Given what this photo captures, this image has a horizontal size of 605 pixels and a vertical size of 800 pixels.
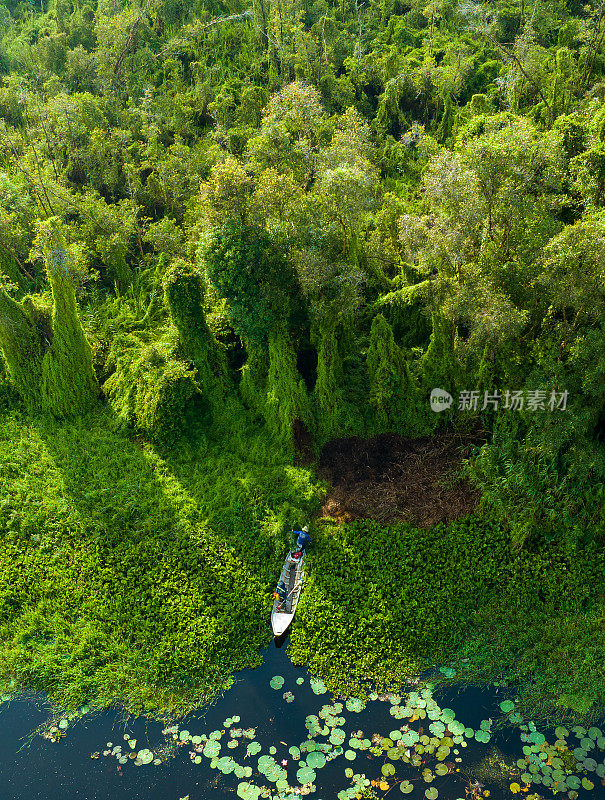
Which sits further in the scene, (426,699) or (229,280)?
(229,280)

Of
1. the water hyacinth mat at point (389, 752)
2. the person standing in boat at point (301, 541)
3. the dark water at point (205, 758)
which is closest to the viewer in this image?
the water hyacinth mat at point (389, 752)

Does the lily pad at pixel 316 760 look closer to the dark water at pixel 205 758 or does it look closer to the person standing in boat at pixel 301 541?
the dark water at pixel 205 758

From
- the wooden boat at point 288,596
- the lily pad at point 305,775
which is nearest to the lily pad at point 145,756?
the lily pad at point 305,775

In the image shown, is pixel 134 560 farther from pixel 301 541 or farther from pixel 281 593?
→ pixel 301 541

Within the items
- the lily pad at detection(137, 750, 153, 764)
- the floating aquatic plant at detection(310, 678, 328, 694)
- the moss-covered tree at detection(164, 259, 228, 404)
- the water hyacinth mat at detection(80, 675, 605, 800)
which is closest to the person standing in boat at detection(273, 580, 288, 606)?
the floating aquatic plant at detection(310, 678, 328, 694)

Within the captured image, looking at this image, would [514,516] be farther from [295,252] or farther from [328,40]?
[328,40]

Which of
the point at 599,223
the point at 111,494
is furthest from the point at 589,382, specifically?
the point at 111,494
